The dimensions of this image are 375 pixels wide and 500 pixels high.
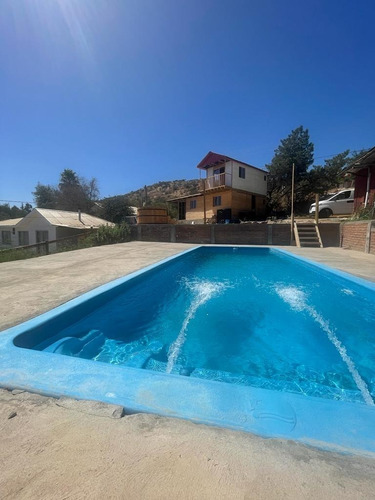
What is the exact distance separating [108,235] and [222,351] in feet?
36.7

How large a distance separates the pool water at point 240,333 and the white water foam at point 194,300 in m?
0.02

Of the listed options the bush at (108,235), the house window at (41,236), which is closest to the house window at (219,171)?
the bush at (108,235)

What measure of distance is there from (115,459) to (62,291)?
2.85 metres

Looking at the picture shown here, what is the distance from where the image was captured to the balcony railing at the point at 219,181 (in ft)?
58.3

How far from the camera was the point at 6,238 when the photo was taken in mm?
19781

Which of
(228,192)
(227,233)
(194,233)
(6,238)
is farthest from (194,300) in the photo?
(6,238)

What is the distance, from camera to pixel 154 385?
1.47 metres

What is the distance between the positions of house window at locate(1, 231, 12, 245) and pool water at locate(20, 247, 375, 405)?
1985 cm

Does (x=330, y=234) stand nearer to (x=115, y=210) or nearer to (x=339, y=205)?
(x=339, y=205)

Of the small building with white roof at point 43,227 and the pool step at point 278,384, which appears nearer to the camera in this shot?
the pool step at point 278,384

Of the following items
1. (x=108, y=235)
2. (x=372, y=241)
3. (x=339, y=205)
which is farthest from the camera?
(x=339, y=205)

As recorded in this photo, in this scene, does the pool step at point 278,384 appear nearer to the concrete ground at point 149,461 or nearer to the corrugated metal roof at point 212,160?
the concrete ground at point 149,461

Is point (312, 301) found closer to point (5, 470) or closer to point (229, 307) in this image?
point (229, 307)

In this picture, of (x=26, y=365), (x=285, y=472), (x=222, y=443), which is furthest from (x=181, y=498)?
(x=26, y=365)
